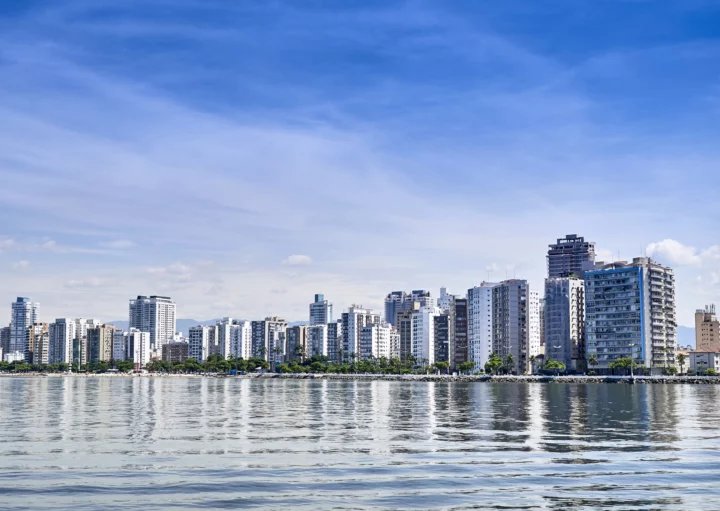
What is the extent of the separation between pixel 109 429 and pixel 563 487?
39311 mm

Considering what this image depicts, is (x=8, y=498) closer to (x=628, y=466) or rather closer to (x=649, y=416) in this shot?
(x=628, y=466)

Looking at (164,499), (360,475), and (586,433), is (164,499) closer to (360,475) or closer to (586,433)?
(360,475)

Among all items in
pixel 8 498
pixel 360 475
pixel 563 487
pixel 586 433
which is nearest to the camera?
pixel 8 498

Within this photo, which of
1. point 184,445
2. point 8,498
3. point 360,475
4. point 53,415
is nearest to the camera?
point 8,498

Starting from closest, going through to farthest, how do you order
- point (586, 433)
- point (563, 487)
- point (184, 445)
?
1. point (563, 487)
2. point (184, 445)
3. point (586, 433)

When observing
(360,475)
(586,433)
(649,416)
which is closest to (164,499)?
(360,475)

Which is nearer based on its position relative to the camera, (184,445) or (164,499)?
(164,499)

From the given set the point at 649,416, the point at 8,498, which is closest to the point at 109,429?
the point at 8,498

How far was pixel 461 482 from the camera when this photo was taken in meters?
40.0

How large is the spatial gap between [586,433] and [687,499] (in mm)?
27561

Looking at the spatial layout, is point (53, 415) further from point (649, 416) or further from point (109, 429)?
point (649, 416)

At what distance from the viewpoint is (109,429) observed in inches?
2581

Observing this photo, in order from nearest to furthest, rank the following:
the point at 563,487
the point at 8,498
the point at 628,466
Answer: the point at 8,498 < the point at 563,487 < the point at 628,466

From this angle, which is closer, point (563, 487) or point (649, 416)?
point (563, 487)
